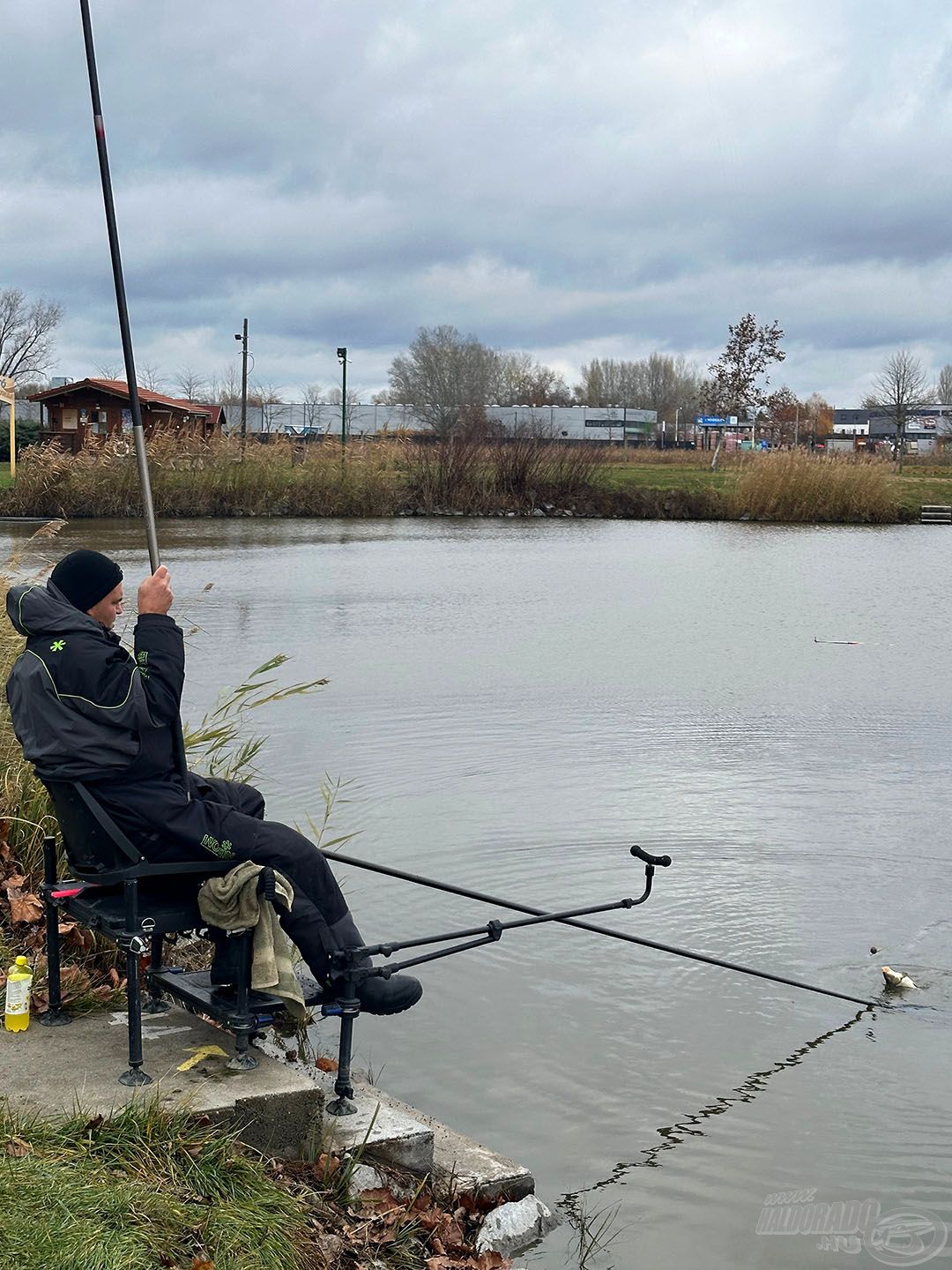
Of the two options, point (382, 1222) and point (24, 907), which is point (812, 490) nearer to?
point (24, 907)

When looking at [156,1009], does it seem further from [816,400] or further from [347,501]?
[816,400]

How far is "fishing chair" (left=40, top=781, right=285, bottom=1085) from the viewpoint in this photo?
12.4 feet

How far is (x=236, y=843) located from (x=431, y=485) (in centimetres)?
3589

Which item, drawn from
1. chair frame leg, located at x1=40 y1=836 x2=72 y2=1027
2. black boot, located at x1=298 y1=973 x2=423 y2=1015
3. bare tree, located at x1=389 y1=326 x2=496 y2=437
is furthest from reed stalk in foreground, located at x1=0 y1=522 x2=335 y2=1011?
bare tree, located at x1=389 y1=326 x2=496 y2=437

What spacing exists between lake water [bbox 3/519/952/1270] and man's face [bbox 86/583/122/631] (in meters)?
2.14

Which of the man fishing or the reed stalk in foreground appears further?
the reed stalk in foreground

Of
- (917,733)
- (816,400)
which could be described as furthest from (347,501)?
(816,400)

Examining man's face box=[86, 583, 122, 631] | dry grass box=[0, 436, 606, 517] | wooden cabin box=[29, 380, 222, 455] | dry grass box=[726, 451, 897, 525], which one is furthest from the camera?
wooden cabin box=[29, 380, 222, 455]

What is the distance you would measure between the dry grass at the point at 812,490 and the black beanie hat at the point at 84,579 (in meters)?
35.7

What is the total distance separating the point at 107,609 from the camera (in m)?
3.99

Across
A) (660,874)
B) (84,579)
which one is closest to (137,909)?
(84,579)

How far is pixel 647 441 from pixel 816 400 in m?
43.5

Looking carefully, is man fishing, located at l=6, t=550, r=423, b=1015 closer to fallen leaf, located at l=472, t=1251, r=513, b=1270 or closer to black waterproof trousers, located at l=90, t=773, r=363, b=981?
black waterproof trousers, located at l=90, t=773, r=363, b=981

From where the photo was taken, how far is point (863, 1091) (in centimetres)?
517
